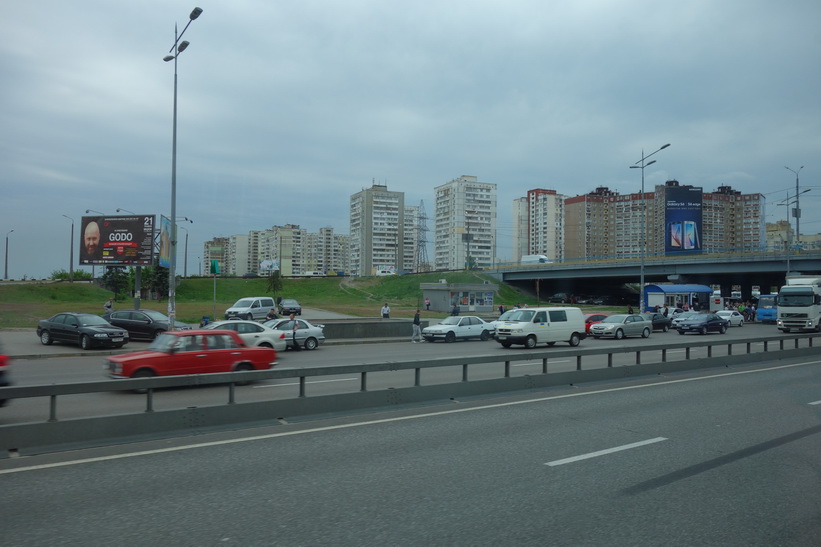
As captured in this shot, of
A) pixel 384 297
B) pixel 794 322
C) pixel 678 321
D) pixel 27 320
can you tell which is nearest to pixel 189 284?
pixel 384 297

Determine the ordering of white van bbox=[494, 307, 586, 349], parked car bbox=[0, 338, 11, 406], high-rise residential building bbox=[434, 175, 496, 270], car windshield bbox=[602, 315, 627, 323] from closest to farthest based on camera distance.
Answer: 1. parked car bbox=[0, 338, 11, 406]
2. white van bbox=[494, 307, 586, 349]
3. car windshield bbox=[602, 315, 627, 323]
4. high-rise residential building bbox=[434, 175, 496, 270]

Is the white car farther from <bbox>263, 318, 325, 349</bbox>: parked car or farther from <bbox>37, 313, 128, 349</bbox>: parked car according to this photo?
<bbox>37, 313, 128, 349</bbox>: parked car

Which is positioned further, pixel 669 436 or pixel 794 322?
pixel 794 322

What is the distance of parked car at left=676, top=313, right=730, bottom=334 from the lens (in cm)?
3691

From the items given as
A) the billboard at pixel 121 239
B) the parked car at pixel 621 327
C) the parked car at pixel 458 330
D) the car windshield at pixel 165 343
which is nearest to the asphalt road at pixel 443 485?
the car windshield at pixel 165 343

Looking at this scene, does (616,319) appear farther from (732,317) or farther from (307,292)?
(307,292)

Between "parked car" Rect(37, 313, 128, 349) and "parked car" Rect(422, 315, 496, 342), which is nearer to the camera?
"parked car" Rect(37, 313, 128, 349)

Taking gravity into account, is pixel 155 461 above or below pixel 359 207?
below

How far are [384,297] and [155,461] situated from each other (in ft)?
273

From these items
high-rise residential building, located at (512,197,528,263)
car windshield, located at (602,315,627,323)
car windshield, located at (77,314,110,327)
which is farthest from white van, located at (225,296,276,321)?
high-rise residential building, located at (512,197,528,263)

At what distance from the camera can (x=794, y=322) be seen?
3666 cm

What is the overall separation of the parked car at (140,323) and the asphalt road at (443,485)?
20762 mm

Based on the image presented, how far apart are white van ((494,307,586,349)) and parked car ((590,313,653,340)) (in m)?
6.58

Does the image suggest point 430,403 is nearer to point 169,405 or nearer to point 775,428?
point 169,405
